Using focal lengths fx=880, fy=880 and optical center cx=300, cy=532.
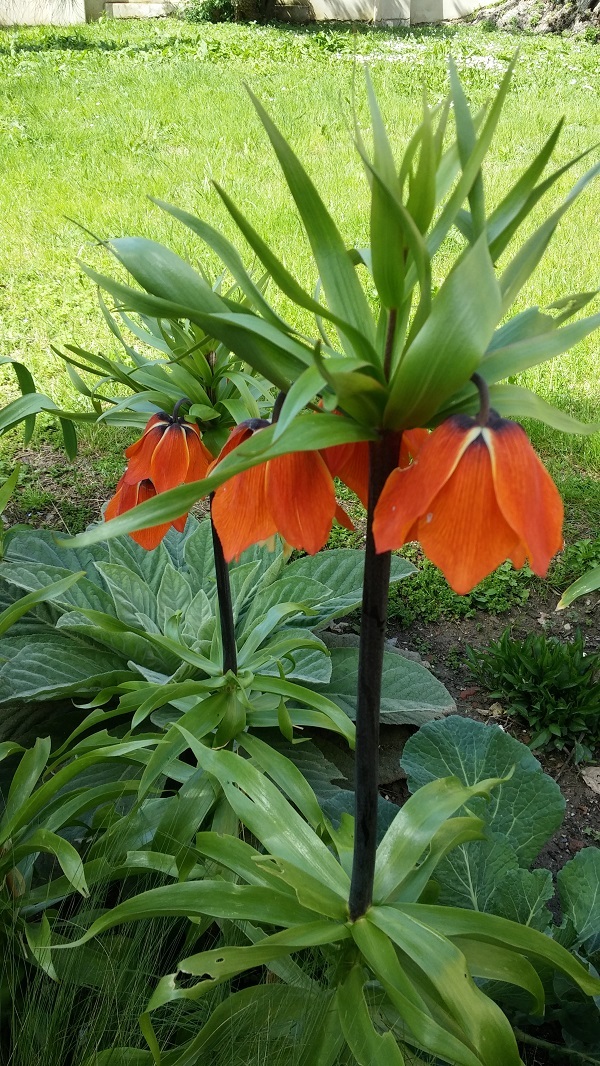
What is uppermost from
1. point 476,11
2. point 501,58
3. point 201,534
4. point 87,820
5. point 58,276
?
point 476,11

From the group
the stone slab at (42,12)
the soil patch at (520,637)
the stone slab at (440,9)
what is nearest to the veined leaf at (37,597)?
the soil patch at (520,637)

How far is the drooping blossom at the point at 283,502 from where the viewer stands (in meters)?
0.77

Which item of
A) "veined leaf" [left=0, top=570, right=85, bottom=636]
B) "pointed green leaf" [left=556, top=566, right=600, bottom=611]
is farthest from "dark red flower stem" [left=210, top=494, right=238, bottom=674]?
"pointed green leaf" [left=556, top=566, right=600, bottom=611]

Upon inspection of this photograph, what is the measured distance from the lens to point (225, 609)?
145cm

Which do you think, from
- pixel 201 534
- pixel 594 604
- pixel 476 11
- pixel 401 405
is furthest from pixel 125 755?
pixel 476 11

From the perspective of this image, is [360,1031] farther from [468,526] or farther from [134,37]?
[134,37]

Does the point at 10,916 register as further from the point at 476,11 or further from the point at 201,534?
the point at 476,11

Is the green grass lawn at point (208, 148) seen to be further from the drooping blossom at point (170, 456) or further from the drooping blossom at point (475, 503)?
the drooping blossom at point (475, 503)

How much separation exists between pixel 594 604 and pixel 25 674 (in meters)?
1.55

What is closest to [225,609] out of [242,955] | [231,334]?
[242,955]

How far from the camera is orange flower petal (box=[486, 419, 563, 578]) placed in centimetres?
66

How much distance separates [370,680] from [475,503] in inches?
12.0

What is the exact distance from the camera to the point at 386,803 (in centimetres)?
154

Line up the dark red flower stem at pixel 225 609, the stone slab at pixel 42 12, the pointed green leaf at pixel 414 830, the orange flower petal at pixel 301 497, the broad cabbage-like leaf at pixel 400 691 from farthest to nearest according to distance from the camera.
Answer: the stone slab at pixel 42 12 → the broad cabbage-like leaf at pixel 400 691 → the dark red flower stem at pixel 225 609 → the pointed green leaf at pixel 414 830 → the orange flower petal at pixel 301 497
